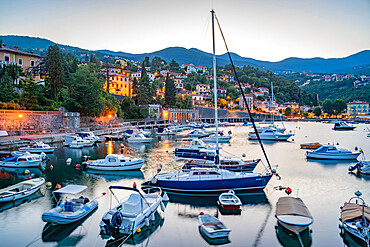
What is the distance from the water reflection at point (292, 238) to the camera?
12102 mm

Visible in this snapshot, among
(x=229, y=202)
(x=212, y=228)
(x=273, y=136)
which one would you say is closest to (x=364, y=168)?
(x=229, y=202)

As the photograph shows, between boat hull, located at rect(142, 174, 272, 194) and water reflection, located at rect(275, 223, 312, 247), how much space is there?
4652 millimetres

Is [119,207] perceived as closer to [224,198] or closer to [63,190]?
[63,190]

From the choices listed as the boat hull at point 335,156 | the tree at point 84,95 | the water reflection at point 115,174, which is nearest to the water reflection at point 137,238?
the water reflection at point 115,174

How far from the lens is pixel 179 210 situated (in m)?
16.0

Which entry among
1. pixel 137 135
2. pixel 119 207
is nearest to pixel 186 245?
pixel 119 207

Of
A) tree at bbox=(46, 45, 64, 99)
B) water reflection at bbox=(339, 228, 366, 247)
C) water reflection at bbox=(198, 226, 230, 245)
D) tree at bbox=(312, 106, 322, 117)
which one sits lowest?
water reflection at bbox=(198, 226, 230, 245)

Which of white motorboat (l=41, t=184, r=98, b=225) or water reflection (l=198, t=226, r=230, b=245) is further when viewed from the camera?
white motorboat (l=41, t=184, r=98, b=225)

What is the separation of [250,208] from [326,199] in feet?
19.4

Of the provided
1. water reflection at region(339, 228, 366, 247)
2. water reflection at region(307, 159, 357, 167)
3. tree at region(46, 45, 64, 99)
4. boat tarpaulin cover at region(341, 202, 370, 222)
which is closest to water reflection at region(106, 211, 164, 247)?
water reflection at region(339, 228, 366, 247)

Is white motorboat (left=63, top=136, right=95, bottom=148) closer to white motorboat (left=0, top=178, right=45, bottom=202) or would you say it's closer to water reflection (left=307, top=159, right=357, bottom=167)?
white motorboat (left=0, top=178, right=45, bottom=202)

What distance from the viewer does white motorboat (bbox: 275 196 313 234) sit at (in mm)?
12555

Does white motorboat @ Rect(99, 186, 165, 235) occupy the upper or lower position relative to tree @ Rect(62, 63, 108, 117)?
lower

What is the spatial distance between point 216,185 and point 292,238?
240 inches
